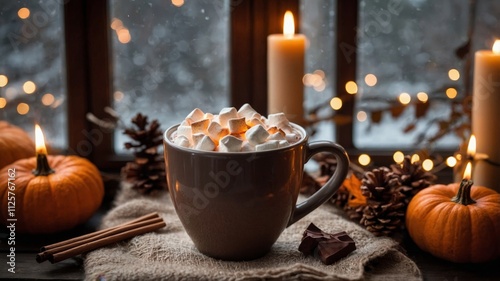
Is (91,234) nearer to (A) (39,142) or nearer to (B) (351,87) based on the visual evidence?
(A) (39,142)

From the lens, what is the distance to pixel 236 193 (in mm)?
947

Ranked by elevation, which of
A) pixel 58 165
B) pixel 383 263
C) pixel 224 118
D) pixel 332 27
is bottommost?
pixel 383 263

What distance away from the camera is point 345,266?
1.00 meters

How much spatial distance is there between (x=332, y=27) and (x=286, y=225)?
0.56 m

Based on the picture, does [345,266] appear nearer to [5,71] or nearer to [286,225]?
[286,225]

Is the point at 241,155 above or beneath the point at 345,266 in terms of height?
above

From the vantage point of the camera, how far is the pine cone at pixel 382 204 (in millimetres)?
1129

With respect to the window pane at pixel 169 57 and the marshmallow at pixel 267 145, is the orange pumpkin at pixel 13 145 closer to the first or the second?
the window pane at pixel 169 57

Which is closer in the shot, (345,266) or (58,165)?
(345,266)

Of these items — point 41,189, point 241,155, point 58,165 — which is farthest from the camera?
point 58,165

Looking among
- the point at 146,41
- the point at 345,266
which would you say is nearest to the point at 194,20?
the point at 146,41

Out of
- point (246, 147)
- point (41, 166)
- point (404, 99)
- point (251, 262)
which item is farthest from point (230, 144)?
point (404, 99)

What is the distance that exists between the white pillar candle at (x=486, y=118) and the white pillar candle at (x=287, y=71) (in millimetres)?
332

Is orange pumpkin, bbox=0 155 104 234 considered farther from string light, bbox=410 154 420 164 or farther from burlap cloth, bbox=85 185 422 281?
string light, bbox=410 154 420 164
